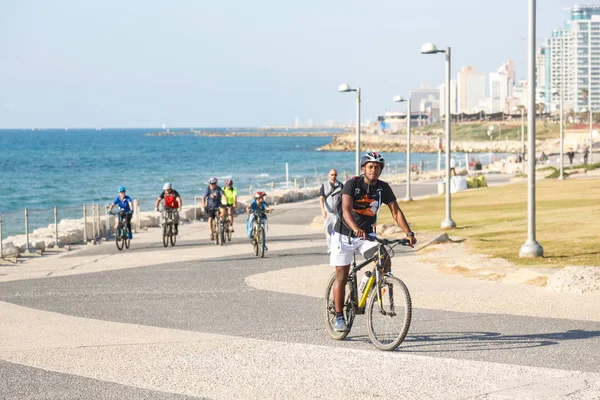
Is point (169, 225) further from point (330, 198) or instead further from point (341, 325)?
point (341, 325)

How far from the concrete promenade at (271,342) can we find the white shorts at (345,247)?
84 centimetres

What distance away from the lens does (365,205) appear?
9.50 meters

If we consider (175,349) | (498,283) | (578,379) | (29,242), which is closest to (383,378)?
(578,379)

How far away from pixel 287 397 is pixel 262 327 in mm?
3291

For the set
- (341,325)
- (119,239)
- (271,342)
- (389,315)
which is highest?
(389,315)

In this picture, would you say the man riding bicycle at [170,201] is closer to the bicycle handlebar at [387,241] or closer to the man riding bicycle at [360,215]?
the man riding bicycle at [360,215]

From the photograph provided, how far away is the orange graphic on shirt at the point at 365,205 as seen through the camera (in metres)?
9.48

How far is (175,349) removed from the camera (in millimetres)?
9570

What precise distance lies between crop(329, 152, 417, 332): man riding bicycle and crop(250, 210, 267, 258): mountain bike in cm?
1081

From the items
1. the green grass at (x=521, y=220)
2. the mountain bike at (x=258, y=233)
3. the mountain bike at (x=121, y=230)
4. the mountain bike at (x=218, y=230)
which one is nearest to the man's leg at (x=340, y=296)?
the green grass at (x=521, y=220)

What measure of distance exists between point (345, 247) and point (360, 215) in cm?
35

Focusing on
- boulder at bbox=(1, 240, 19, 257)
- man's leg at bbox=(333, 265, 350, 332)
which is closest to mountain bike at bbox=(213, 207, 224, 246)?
boulder at bbox=(1, 240, 19, 257)

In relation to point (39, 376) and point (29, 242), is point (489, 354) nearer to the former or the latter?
point (39, 376)

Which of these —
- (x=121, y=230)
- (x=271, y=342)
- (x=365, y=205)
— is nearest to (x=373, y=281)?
(x=365, y=205)
